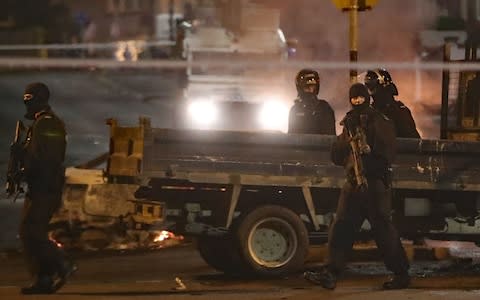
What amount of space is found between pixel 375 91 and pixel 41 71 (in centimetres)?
2838

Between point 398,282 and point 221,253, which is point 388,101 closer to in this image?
point 398,282

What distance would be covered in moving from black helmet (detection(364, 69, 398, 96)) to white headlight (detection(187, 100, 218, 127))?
8986mm

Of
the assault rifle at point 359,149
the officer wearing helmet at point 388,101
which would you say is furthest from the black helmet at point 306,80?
the assault rifle at point 359,149

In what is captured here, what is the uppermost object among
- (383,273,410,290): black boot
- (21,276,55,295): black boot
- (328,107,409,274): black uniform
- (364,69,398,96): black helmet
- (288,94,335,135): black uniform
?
(364,69,398,96): black helmet

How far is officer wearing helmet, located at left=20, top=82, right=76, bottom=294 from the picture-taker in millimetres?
7719

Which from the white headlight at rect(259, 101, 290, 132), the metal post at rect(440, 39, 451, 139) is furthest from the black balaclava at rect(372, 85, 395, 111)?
the white headlight at rect(259, 101, 290, 132)

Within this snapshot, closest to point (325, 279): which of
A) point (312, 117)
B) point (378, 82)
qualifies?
point (312, 117)

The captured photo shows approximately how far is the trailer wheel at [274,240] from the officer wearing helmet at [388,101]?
1.35 meters

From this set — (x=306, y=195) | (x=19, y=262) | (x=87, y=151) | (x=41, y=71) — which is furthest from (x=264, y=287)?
(x=41, y=71)

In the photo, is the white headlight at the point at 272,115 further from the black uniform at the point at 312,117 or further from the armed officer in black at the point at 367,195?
the armed officer in black at the point at 367,195

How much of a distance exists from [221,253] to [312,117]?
154cm

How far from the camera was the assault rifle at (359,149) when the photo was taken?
8227mm

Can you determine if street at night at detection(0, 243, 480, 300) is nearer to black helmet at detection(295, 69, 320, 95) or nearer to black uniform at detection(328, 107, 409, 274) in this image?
black uniform at detection(328, 107, 409, 274)

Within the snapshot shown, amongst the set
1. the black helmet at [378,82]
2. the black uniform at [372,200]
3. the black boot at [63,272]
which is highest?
the black helmet at [378,82]
